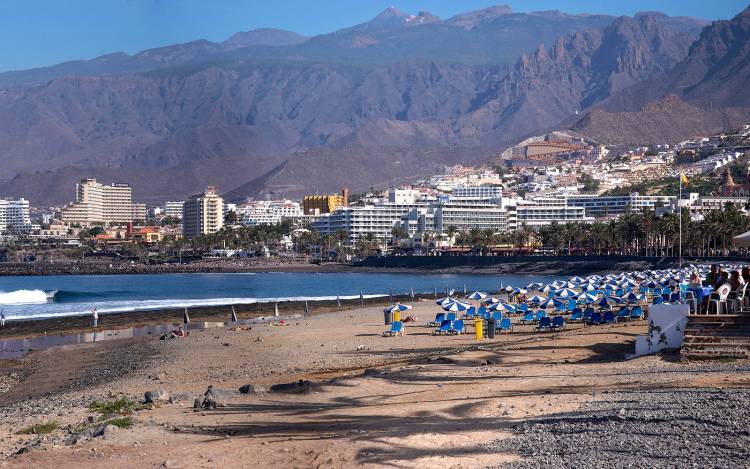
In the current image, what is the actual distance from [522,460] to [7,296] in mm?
76811

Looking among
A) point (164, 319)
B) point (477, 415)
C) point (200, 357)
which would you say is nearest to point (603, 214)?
point (164, 319)

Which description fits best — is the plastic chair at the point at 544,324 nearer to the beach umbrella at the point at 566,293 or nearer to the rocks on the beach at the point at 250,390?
the beach umbrella at the point at 566,293

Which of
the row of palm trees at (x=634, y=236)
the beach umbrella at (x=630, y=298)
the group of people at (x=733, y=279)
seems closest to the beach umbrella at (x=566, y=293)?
the beach umbrella at (x=630, y=298)

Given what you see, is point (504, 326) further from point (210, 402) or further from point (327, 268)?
point (327, 268)

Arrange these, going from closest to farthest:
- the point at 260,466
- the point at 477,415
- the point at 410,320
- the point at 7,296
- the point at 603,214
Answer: the point at 260,466, the point at 477,415, the point at 410,320, the point at 7,296, the point at 603,214

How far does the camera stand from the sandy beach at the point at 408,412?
41.2 feet

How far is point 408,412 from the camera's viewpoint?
1549 cm

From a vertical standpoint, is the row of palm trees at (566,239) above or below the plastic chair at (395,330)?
above

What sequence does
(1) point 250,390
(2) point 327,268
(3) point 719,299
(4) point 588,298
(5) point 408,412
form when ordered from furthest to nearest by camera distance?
(2) point 327,268 < (4) point 588,298 < (3) point 719,299 < (1) point 250,390 < (5) point 408,412

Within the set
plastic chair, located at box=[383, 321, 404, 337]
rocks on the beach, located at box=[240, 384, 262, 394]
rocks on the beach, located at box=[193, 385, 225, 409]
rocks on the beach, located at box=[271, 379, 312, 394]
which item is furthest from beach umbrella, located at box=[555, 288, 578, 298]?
rocks on the beach, located at box=[193, 385, 225, 409]

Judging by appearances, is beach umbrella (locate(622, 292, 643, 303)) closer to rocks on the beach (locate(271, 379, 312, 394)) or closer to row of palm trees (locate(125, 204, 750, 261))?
rocks on the beach (locate(271, 379, 312, 394))

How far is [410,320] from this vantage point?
40.5 m

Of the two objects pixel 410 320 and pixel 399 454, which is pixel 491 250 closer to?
pixel 410 320

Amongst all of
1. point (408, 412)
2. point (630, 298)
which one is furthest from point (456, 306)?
point (408, 412)
